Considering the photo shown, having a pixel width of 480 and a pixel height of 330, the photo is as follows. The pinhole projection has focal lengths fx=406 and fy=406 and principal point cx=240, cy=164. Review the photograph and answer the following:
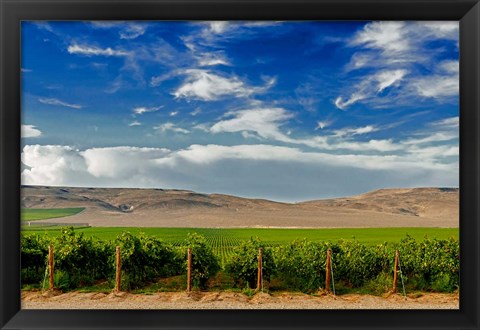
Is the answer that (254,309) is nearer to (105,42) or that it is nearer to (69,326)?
(69,326)

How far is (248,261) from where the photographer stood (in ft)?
8.50

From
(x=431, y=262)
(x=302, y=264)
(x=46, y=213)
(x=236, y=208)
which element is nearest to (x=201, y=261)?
(x=236, y=208)

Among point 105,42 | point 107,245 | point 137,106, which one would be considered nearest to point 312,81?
point 137,106

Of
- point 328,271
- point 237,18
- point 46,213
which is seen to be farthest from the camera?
point 328,271

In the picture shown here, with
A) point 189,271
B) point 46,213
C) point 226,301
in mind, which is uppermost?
point 46,213

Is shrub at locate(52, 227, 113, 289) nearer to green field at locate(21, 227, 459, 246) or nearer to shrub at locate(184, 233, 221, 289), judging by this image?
green field at locate(21, 227, 459, 246)

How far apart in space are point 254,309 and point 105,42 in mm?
1835

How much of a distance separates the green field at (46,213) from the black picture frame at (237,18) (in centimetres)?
10

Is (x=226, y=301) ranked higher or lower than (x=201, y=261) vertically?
lower

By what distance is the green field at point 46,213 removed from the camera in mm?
2389

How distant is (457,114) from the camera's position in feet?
8.10

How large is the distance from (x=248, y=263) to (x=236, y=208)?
37cm

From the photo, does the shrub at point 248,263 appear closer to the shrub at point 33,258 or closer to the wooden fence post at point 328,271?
the wooden fence post at point 328,271

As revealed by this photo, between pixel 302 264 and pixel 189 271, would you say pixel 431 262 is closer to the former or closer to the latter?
pixel 302 264
